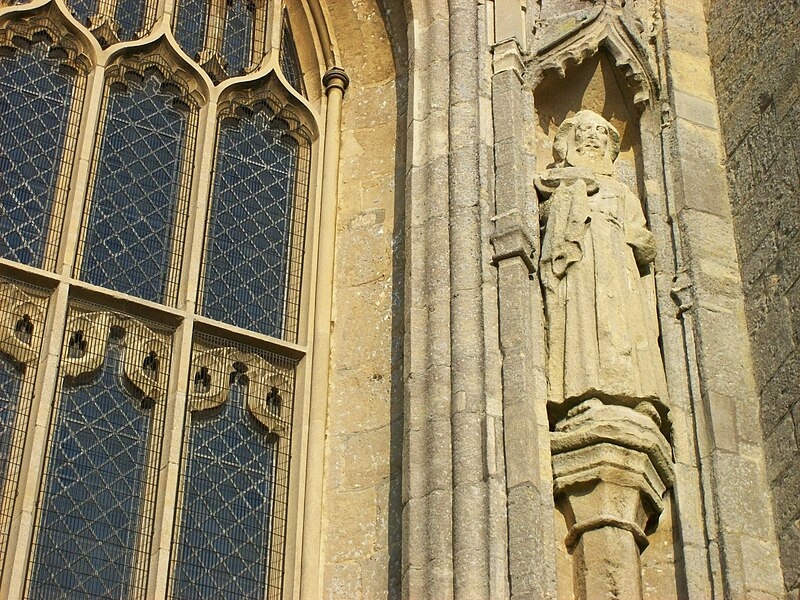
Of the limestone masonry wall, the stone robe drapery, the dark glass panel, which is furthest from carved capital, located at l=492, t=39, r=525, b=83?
the dark glass panel

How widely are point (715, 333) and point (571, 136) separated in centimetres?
136

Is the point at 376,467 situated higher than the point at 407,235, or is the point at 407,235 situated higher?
the point at 407,235

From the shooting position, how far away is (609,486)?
780 cm

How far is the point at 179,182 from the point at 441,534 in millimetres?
2716

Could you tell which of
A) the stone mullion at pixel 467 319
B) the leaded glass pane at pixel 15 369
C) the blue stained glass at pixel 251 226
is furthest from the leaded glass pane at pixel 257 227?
the stone mullion at pixel 467 319

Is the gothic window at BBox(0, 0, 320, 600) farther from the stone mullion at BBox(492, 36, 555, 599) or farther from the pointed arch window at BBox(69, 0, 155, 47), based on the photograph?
the stone mullion at BBox(492, 36, 555, 599)

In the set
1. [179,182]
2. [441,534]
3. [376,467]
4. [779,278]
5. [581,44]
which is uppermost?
[581,44]

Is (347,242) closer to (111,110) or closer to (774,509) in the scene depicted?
(111,110)

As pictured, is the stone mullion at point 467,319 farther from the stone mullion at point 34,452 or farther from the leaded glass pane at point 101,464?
the stone mullion at point 34,452

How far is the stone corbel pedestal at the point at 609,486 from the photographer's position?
25.0 feet

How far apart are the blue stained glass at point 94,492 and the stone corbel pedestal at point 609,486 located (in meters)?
1.96

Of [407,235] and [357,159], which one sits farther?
[357,159]

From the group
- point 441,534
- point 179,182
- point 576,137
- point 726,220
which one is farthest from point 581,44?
point 441,534

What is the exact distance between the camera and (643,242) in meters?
8.69
